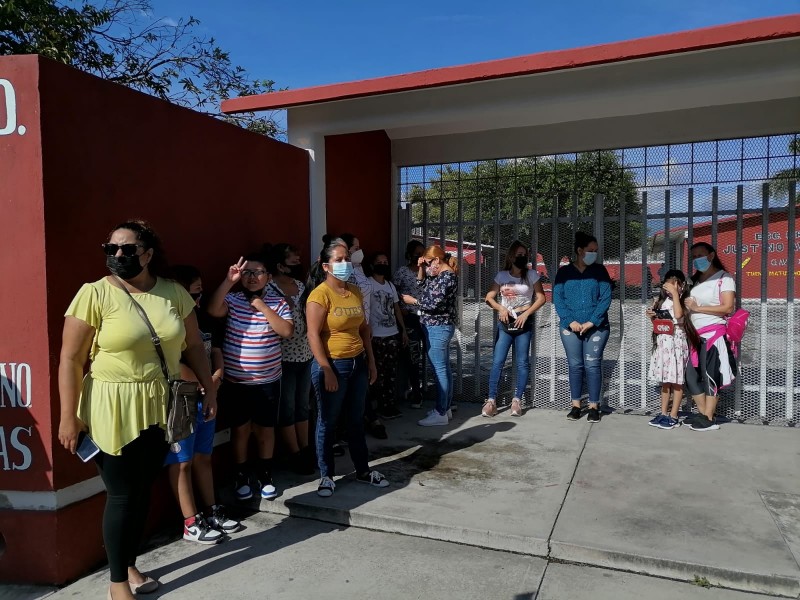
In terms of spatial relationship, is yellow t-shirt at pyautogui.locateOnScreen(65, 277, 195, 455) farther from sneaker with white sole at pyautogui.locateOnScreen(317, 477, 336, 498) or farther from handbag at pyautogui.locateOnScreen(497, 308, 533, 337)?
handbag at pyautogui.locateOnScreen(497, 308, 533, 337)

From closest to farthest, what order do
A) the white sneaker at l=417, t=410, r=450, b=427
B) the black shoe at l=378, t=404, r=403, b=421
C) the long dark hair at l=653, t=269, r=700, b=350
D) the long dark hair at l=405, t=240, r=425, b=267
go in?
the long dark hair at l=653, t=269, r=700, b=350 < the white sneaker at l=417, t=410, r=450, b=427 < the black shoe at l=378, t=404, r=403, b=421 < the long dark hair at l=405, t=240, r=425, b=267

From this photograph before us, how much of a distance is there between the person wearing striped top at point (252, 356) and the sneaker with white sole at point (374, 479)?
61cm

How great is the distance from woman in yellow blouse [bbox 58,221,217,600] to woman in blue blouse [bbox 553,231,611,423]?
→ 3.79 m

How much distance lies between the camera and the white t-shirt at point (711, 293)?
16.5ft

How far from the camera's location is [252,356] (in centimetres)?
384

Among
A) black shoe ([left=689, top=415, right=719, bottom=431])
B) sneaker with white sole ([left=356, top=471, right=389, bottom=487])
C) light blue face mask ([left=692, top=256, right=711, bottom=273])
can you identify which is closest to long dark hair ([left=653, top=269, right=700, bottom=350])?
light blue face mask ([left=692, top=256, right=711, bottom=273])

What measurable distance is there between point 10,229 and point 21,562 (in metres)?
1.75

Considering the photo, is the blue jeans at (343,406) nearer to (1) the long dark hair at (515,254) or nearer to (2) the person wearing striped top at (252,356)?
(2) the person wearing striped top at (252,356)

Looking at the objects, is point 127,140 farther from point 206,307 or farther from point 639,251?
point 639,251

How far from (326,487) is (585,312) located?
2.90 m

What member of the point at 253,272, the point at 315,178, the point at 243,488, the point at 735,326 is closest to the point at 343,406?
the point at 243,488

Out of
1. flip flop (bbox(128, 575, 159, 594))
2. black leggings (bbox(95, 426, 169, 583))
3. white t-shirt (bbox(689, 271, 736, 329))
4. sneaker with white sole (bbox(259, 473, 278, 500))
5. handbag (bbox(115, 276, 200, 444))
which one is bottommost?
flip flop (bbox(128, 575, 159, 594))

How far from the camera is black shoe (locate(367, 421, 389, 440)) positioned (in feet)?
Answer: 17.0

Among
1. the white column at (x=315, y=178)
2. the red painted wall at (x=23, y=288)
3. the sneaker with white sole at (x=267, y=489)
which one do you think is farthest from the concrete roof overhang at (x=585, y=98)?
the sneaker with white sole at (x=267, y=489)
